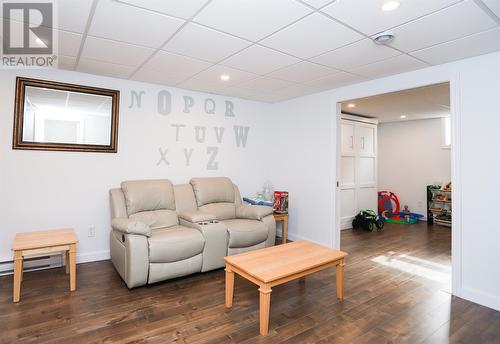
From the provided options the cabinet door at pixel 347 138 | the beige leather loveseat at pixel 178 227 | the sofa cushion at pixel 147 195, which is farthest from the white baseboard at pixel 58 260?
the cabinet door at pixel 347 138

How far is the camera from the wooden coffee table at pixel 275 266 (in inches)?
80.1

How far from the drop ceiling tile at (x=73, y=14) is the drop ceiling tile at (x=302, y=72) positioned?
1921 mm

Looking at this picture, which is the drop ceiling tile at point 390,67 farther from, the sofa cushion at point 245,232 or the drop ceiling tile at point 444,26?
the sofa cushion at point 245,232

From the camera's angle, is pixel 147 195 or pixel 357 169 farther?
pixel 357 169

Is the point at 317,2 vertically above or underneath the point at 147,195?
above

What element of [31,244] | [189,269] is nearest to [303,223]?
[189,269]

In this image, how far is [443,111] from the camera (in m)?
5.45

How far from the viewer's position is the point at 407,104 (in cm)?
484

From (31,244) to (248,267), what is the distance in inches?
76.7

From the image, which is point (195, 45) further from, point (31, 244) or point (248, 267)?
point (31, 244)

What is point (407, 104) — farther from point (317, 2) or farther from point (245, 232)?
point (317, 2)

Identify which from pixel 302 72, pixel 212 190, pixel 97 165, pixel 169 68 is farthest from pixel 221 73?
pixel 97 165

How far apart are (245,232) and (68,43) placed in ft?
8.52

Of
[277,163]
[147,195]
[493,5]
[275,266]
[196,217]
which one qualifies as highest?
[493,5]
